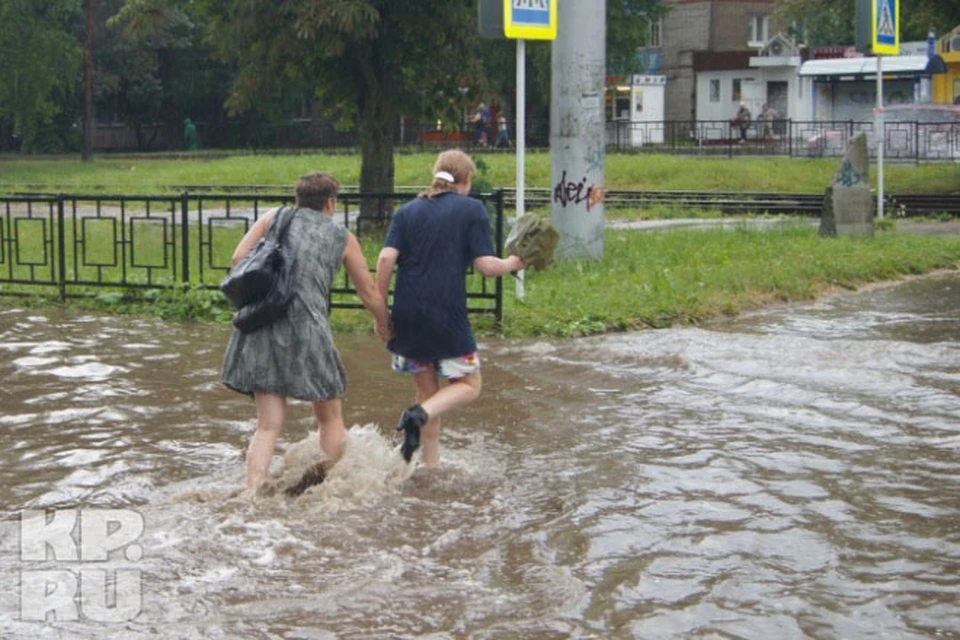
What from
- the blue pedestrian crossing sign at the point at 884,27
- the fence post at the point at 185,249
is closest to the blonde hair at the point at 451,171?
the fence post at the point at 185,249

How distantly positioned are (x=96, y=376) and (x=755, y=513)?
18.4 ft

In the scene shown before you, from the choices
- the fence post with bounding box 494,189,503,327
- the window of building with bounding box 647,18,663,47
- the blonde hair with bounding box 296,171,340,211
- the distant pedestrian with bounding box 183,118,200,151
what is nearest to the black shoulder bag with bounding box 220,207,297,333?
the blonde hair with bounding box 296,171,340,211

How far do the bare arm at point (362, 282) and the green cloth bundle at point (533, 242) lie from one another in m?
0.82

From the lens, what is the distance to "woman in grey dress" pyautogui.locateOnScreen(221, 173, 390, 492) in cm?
718

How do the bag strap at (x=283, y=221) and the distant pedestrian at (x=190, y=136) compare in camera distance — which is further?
the distant pedestrian at (x=190, y=136)

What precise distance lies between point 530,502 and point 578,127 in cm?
912

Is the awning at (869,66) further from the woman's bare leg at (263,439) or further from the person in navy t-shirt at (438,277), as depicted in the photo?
the woman's bare leg at (263,439)

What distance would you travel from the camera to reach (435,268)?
24.9 ft

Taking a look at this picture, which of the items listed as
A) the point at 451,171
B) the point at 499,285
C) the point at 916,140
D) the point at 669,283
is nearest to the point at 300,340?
the point at 451,171

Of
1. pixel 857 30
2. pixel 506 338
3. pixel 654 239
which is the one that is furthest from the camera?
pixel 857 30

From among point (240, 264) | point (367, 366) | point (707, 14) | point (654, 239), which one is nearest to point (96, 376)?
point (367, 366)

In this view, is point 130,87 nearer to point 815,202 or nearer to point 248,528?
point 815,202

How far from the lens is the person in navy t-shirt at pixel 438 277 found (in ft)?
24.8

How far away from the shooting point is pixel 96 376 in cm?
1087
